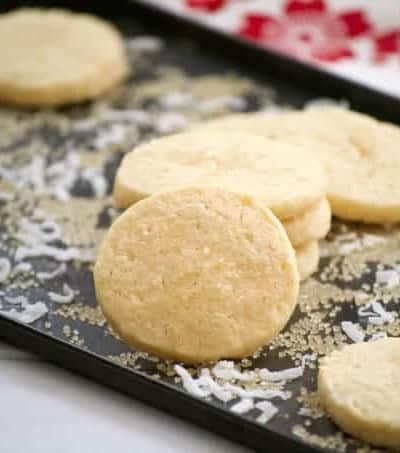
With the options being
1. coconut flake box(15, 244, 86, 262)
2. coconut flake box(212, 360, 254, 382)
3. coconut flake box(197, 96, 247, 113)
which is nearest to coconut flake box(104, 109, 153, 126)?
coconut flake box(197, 96, 247, 113)

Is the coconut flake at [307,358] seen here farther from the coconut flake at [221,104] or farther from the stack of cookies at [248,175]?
the coconut flake at [221,104]

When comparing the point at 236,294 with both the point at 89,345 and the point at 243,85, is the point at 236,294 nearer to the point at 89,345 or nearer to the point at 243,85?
the point at 89,345

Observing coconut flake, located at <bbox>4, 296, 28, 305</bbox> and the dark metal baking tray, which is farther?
coconut flake, located at <bbox>4, 296, 28, 305</bbox>

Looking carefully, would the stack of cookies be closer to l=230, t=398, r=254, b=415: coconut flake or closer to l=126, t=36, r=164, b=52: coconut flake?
l=230, t=398, r=254, b=415: coconut flake

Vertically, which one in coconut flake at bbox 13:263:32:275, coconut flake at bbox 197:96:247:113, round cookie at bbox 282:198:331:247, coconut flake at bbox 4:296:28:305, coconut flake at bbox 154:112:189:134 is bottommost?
coconut flake at bbox 13:263:32:275

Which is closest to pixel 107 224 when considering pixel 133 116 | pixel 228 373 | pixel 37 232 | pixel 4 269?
pixel 37 232

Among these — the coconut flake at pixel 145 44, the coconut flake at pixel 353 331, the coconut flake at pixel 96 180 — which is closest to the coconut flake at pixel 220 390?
the coconut flake at pixel 353 331

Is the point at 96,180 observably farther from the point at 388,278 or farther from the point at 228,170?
the point at 388,278
